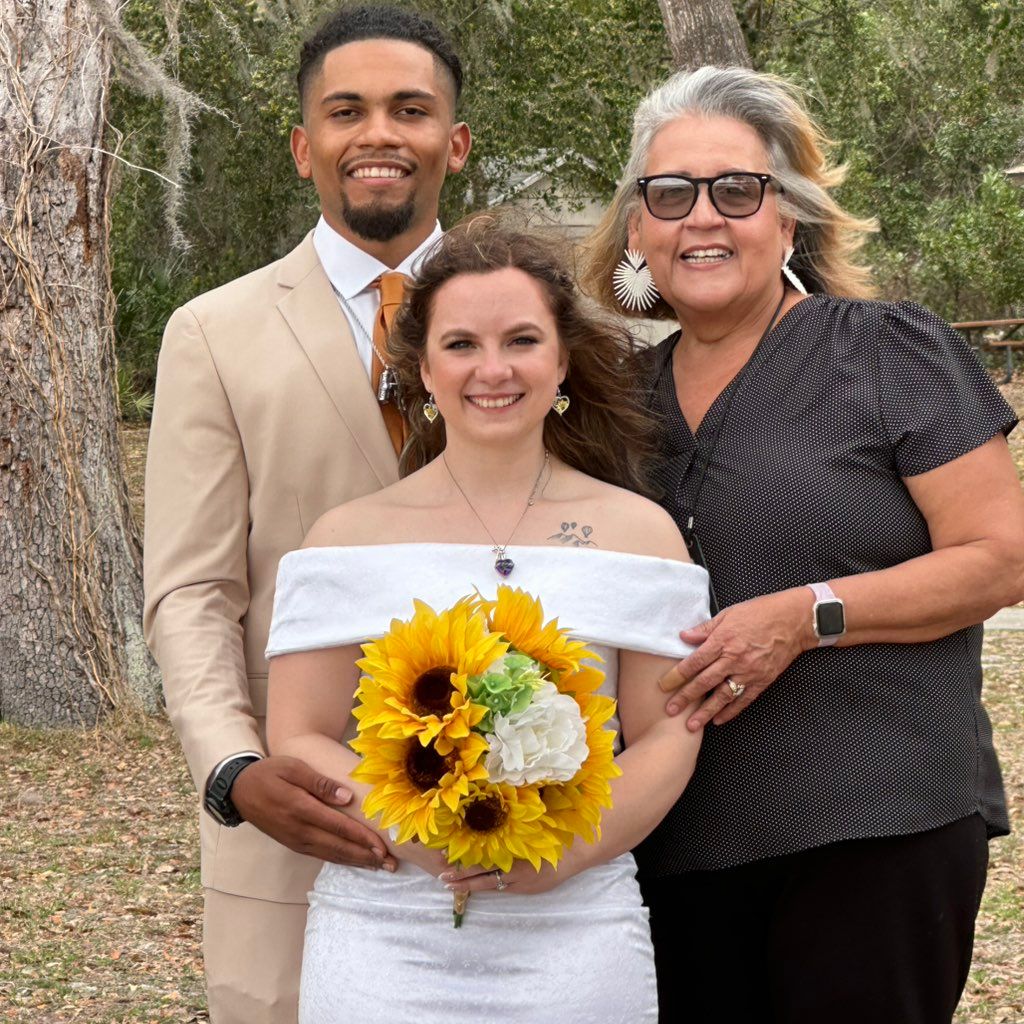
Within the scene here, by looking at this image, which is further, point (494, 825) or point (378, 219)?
point (378, 219)

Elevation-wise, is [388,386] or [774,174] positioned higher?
[774,174]

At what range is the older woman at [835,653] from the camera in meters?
3.07

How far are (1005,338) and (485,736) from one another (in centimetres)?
2343

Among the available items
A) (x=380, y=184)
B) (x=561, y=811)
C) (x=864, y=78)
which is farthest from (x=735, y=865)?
(x=864, y=78)

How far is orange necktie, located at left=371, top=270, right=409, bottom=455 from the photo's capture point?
325 cm

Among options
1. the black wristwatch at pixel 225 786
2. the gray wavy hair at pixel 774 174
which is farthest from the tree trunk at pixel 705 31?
the black wristwatch at pixel 225 786

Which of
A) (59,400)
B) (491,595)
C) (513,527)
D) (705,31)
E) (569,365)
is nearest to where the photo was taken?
(491,595)

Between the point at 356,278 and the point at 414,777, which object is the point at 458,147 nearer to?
the point at 356,278

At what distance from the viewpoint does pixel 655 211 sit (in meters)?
3.36

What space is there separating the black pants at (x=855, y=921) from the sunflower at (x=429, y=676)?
3.42ft

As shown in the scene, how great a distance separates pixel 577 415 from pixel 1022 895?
4.62 meters

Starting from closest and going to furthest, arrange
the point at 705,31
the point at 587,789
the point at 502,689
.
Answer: the point at 502,689, the point at 587,789, the point at 705,31

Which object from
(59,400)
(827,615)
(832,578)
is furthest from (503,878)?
(59,400)

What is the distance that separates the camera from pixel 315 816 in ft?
8.91
